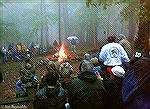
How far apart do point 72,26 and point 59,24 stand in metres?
1.10

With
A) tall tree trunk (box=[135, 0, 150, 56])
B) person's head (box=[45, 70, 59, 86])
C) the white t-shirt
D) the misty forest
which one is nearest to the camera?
person's head (box=[45, 70, 59, 86])

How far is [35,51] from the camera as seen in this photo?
20.6 meters

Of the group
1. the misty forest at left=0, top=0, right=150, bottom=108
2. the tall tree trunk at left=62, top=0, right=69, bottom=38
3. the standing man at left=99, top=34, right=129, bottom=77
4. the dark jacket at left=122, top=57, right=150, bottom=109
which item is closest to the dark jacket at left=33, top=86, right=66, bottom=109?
the dark jacket at left=122, top=57, right=150, bottom=109

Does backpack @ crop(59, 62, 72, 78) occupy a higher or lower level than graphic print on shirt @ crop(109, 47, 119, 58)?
lower

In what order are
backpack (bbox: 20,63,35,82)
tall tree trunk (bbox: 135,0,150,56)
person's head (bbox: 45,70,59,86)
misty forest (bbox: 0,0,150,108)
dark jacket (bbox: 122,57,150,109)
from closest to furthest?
dark jacket (bbox: 122,57,150,109)
person's head (bbox: 45,70,59,86)
backpack (bbox: 20,63,35,82)
tall tree trunk (bbox: 135,0,150,56)
misty forest (bbox: 0,0,150,108)

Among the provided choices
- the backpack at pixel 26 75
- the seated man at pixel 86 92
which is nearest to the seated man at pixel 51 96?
the seated man at pixel 86 92

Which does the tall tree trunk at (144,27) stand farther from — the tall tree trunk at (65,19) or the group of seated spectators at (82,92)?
the tall tree trunk at (65,19)

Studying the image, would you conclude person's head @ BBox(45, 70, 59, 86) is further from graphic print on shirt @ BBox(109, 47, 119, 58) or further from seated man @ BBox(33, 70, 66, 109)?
graphic print on shirt @ BBox(109, 47, 119, 58)

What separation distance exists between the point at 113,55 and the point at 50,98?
2.39m

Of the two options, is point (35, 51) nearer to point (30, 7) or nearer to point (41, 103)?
point (30, 7)

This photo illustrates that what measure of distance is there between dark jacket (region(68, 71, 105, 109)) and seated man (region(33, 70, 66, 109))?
0.20 metres

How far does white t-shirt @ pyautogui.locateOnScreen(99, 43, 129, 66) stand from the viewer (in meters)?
7.07

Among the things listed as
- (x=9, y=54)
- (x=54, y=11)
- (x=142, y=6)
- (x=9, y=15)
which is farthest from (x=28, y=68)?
(x=54, y=11)

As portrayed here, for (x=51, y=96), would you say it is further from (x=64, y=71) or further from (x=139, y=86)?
(x=64, y=71)
